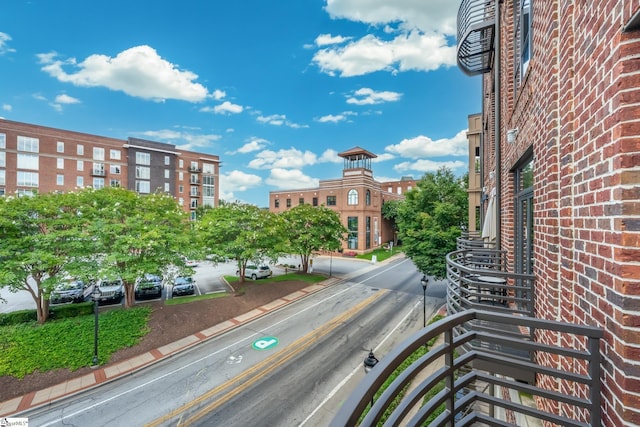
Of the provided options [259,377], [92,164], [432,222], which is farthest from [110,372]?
[92,164]

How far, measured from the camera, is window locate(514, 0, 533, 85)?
4.52m

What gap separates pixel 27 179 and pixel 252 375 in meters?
42.8

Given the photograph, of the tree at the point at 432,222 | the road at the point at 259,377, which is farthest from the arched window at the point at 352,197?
the road at the point at 259,377

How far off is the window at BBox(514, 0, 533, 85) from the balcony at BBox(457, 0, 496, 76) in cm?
215

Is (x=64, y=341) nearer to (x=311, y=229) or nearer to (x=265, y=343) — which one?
(x=265, y=343)

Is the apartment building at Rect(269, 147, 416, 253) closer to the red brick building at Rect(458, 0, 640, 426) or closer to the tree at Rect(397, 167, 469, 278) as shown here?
the tree at Rect(397, 167, 469, 278)

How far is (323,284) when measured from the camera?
72.1 feet

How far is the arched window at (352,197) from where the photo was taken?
35809 mm

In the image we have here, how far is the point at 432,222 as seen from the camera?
17.0 m

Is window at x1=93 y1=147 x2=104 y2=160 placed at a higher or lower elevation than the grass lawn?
higher

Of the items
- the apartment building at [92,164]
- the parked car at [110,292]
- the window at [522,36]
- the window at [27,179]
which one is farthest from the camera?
the window at [27,179]

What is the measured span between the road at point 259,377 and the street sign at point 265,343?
1.7 inches

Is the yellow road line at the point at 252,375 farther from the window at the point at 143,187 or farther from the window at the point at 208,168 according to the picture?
the window at the point at 208,168

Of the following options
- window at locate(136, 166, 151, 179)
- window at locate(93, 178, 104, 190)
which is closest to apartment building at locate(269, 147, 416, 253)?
window at locate(136, 166, 151, 179)
